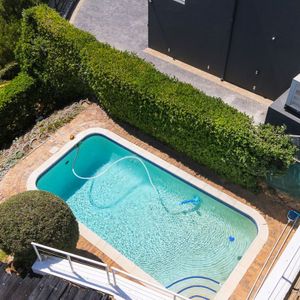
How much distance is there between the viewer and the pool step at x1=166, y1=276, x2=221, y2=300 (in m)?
12.1

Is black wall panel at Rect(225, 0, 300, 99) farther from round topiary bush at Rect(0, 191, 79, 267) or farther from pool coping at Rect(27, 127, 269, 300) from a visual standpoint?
round topiary bush at Rect(0, 191, 79, 267)

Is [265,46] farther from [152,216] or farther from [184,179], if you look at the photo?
[152,216]

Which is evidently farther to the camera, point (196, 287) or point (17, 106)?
point (17, 106)

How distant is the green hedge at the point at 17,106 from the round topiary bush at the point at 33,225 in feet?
23.6

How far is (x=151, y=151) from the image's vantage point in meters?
16.0

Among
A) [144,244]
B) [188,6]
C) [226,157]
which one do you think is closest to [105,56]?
[188,6]

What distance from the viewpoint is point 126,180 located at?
15.6 metres

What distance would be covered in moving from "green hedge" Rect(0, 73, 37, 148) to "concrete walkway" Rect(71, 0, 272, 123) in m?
5.28

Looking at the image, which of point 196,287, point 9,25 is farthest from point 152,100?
point 9,25


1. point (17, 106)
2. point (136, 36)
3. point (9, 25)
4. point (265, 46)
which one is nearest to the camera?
point (265, 46)

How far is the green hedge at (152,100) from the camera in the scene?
13.2 meters

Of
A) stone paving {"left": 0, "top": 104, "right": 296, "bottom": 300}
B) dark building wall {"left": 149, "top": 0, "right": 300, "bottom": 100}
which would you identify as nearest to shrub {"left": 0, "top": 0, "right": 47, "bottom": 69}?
stone paving {"left": 0, "top": 104, "right": 296, "bottom": 300}

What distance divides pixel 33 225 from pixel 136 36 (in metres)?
14.0

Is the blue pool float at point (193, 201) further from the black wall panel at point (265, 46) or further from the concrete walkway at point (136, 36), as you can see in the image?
the black wall panel at point (265, 46)
